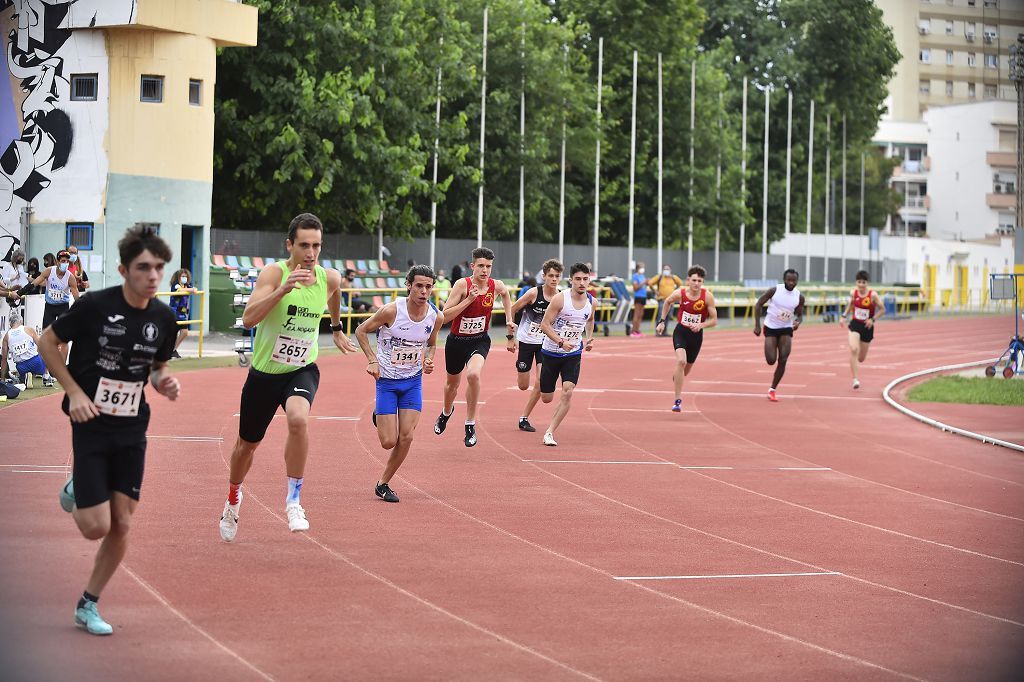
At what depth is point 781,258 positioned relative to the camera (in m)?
66.8

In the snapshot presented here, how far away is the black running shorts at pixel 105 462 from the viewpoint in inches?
264

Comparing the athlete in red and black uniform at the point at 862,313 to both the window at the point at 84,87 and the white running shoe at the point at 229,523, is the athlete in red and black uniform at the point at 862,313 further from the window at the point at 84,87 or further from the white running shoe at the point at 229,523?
the window at the point at 84,87

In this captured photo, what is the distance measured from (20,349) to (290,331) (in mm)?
11011

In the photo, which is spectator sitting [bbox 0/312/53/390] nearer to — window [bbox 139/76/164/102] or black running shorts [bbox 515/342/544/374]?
black running shorts [bbox 515/342/544/374]

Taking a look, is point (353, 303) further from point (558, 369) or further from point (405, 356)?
point (405, 356)

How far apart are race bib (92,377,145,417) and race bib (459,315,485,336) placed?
27.0ft

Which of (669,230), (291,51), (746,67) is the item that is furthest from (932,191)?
(291,51)

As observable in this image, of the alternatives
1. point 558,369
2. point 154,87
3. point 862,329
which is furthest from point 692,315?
point 154,87

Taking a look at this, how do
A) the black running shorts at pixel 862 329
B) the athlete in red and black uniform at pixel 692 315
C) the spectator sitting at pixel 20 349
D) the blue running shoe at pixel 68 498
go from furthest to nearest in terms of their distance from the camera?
the black running shorts at pixel 862 329 < the athlete in red and black uniform at pixel 692 315 < the spectator sitting at pixel 20 349 < the blue running shoe at pixel 68 498

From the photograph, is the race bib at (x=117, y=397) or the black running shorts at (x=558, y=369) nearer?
the race bib at (x=117, y=397)

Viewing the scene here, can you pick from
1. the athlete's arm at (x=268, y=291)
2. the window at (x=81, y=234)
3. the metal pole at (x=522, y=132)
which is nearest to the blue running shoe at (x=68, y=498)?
the athlete's arm at (x=268, y=291)

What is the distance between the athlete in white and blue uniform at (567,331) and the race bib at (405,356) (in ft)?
13.8

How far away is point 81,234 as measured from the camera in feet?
102

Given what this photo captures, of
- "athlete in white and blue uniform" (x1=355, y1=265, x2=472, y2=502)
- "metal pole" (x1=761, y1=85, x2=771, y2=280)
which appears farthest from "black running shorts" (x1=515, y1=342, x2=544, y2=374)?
"metal pole" (x1=761, y1=85, x2=771, y2=280)
